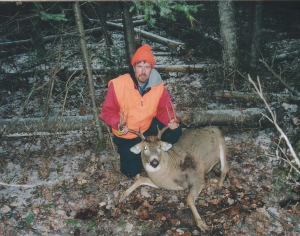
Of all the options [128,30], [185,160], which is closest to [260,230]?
[185,160]

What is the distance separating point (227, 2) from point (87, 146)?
17.3 feet

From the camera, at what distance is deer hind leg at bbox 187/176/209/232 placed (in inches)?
140

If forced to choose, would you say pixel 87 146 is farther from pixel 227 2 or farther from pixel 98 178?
pixel 227 2

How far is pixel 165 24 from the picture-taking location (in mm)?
14227

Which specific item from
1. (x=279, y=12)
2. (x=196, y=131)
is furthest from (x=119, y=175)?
(x=279, y=12)

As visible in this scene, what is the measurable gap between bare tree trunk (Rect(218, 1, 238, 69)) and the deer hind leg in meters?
4.21

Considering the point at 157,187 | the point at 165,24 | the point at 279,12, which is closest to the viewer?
the point at 157,187

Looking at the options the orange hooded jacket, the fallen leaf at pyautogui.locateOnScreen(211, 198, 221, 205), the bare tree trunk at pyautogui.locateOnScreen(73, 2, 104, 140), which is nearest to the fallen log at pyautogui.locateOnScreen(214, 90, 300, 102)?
the orange hooded jacket

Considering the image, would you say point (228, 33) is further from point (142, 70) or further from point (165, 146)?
point (165, 146)

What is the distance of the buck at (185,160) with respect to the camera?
3.79 metres

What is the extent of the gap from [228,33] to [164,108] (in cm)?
367

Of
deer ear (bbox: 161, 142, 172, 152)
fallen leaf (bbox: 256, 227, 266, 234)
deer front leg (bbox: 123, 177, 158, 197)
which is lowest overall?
fallen leaf (bbox: 256, 227, 266, 234)

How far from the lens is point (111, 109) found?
423 centimetres

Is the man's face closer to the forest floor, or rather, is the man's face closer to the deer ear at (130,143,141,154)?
the deer ear at (130,143,141,154)
